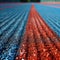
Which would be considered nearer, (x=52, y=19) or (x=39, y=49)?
(x=39, y=49)

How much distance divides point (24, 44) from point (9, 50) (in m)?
0.77

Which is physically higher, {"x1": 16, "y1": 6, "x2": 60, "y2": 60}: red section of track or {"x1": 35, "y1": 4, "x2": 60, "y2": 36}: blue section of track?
{"x1": 16, "y1": 6, "x2": 60, "y2": 60}: red section of track

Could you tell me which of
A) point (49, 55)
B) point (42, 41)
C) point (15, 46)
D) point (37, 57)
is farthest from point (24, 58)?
point (42, 41)

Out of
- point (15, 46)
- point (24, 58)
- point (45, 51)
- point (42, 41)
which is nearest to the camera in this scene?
point (24, 58)

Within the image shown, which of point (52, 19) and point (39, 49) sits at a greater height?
point (39, 49)

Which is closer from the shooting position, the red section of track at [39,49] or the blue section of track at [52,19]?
the red section of track at [39,49]

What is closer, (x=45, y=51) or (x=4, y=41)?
(x=45, y=51)

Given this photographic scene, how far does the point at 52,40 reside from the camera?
657cm

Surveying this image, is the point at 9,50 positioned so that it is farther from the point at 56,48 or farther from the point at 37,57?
the point at 56,48

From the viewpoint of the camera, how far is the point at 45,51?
17.4ft

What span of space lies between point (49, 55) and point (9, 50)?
1395 mm

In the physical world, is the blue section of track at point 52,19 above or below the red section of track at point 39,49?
below

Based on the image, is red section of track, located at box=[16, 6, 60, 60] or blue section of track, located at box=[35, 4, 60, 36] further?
blue section of track, located at box=[35, 4, 60, 36]

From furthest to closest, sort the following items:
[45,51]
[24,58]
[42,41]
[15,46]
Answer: [42,41] < [15,46] < [45,51] < [24,58]
